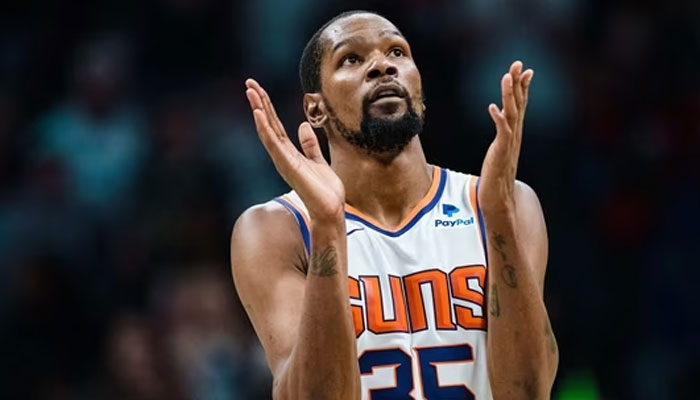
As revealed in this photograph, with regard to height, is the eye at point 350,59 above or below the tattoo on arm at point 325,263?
above

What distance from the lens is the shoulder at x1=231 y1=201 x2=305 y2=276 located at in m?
5.24

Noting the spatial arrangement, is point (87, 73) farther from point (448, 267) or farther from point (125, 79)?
point (448, 267)

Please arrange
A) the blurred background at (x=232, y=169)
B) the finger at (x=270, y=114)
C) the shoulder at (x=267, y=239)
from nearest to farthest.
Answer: the finger at (x=270, y=114) < the shoulder at (x=267, y=239) < the blurred background at (x=232, y=169)

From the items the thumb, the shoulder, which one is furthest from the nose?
the shoulder

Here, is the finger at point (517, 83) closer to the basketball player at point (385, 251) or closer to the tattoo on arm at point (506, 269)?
the basketball player at point (385, 251)

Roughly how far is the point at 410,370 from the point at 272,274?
0.67 metres

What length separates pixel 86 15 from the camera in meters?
11.2

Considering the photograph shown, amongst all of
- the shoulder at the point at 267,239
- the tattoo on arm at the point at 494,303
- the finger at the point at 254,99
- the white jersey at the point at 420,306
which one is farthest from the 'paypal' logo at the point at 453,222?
the finger at the point at 254,99

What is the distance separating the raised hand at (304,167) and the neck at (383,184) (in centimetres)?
58

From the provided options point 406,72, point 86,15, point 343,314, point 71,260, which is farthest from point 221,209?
point 343,314

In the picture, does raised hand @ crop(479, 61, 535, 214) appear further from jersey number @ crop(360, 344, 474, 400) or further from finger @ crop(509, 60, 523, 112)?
jersey number @ crop(360, 344, 474, 400)

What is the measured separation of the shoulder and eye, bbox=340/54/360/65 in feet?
2.18

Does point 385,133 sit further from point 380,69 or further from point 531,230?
point 531,230

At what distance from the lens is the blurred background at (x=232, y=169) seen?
8.93m
